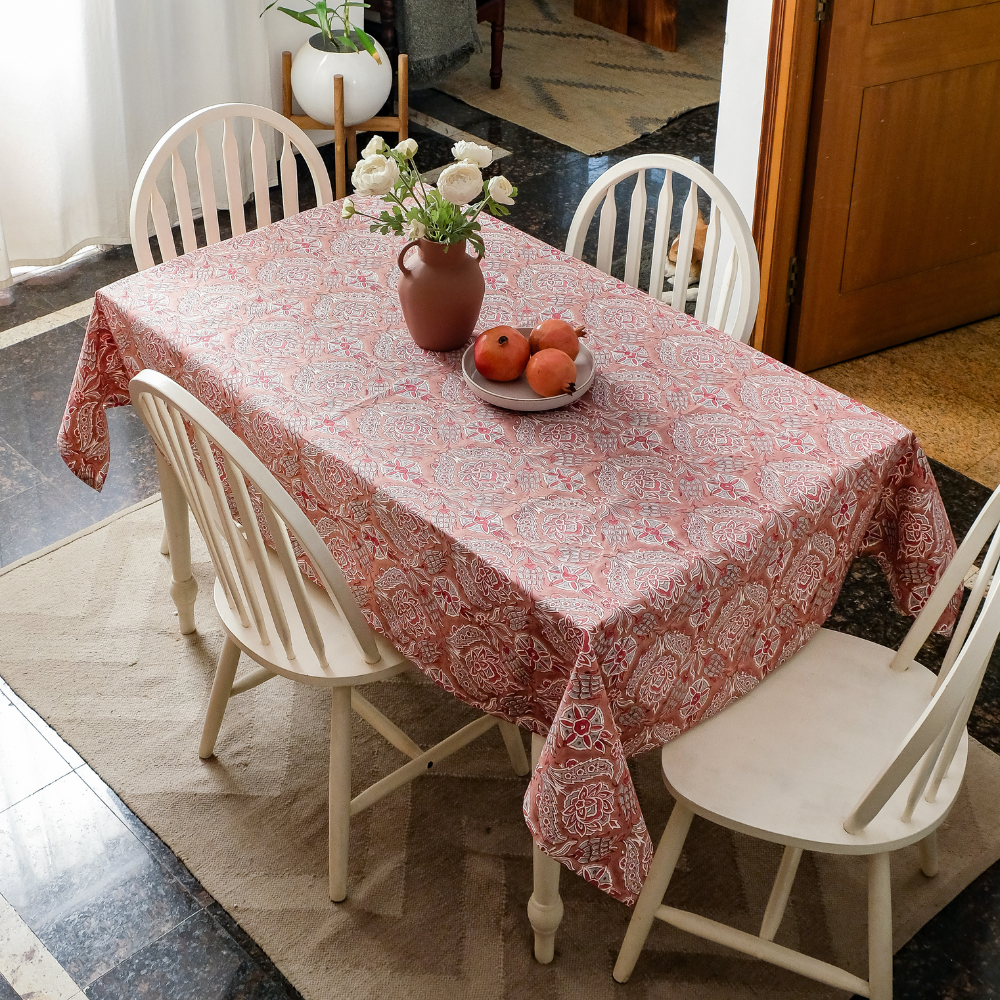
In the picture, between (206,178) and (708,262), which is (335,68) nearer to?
(206,178)

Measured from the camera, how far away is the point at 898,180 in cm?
289

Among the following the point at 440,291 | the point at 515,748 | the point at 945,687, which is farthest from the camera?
the point at 515,748

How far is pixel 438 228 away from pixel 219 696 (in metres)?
0.85

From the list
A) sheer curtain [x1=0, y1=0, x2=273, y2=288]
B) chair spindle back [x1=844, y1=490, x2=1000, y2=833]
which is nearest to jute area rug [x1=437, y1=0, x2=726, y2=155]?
sheer curtain [x1=0, y1=0, x2=273, y2=288]

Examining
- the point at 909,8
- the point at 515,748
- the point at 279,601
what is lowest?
the point at 515,748

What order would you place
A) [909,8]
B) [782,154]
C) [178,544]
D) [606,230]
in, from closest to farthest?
[178,544]
[606,230]
[909,8]
[782,154]

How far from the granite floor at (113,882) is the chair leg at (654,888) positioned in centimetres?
41

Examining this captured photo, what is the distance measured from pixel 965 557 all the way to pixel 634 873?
1.97ft

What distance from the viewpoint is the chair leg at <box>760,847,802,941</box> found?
5.43 ft

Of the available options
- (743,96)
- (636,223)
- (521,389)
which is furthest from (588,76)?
(521,389)

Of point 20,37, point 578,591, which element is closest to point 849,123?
point 578,591

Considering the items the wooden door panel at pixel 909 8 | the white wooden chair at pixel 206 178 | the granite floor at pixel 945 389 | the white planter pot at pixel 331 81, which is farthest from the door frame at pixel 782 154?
the white planter pot at pixel 331 81

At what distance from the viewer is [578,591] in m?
1.37

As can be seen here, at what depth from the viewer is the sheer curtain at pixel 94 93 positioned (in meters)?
3.22
